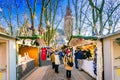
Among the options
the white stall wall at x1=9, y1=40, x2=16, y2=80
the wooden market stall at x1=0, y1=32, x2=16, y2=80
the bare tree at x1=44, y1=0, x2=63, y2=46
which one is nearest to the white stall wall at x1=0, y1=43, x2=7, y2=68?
the wooden market stall at x1=0, y1=32, x2=16, y2=80

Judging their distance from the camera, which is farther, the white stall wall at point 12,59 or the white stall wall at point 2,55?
the white stall wall at point 12,59

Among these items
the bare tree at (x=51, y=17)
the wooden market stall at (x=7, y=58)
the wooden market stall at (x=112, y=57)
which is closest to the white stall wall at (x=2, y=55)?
the wooden market stall at (x=7, y=58)

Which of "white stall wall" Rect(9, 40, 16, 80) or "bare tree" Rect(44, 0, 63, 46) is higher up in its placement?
"bare tree" Rect(44, 0, 63, 46)

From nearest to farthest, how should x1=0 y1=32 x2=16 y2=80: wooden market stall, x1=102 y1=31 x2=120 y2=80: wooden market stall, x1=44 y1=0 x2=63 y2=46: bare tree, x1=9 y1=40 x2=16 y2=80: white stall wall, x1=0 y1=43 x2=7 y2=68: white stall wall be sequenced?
x1=102 y1=31 x2=120 y2=80: wooden market stall < x1=0 y1=32 x2=16 y2=80: wooden market stall < x1=0 y1=43 x2=7 y2=68: white stall wall < x1=9 y1=40 x2=16 y2=80: white stall wall < x1=44 y1=0 x2=63 y2=46: bare tree

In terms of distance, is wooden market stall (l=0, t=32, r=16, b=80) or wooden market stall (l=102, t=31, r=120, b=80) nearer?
wooden market stall (l=102, t=31, r=120, b=80)

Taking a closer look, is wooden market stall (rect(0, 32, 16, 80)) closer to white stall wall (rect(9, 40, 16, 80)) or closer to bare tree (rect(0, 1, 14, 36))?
white stall wall (rect(9, 40, 16, 80))

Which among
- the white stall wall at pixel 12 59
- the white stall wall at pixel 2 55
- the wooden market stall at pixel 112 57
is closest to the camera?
the wooden market stall at pixel 112 57

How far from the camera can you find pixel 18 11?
28750mm

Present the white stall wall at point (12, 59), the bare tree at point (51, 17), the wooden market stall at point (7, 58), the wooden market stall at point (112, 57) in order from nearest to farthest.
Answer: the wooden market stall at point (112, 57)
the wooden market stall at point (7, 58)
the white stall wall at point (12, 59)
the bare tree at point (51, 17)

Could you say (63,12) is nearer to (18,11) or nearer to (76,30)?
(76,30)

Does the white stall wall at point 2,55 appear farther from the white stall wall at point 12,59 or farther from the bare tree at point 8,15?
the bare tree at point 8,15

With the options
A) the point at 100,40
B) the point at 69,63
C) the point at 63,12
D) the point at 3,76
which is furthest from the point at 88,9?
the point at 3,76

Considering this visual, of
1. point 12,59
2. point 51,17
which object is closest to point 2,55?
point 12,59

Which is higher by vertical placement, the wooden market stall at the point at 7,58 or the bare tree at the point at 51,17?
the bare tree at the point at 51,17
